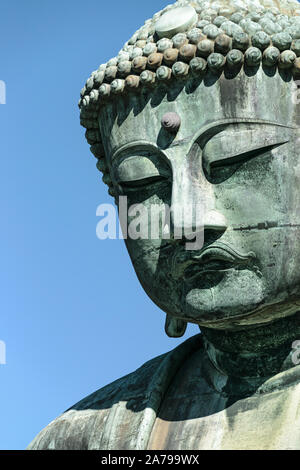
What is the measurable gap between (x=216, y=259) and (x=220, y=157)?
641 millimetres

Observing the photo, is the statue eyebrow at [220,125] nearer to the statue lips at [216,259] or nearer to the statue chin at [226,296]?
the statue lips at [216,259]

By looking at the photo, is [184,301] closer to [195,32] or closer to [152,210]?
[152,210]

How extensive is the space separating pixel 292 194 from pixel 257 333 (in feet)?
3.26

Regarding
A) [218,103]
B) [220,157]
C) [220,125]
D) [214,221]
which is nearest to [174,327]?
[214,221]

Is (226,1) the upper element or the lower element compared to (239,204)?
upper

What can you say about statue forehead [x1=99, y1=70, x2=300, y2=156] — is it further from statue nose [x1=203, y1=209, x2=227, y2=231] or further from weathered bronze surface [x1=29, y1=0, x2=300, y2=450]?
statue nose [x1=203, y1=209, x2=227, y2=231]

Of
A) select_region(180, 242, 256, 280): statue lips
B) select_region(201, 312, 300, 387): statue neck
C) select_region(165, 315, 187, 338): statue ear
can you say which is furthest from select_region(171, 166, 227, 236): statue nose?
select_region(165, 315, 187, 338): statue ear

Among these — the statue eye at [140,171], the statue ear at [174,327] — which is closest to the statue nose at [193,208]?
the statue eye at [140,171]

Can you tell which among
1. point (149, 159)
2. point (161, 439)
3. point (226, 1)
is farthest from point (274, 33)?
point (161, 439)

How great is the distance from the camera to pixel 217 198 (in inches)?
381

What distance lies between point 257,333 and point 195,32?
1.99 meters

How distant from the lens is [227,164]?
971 cm

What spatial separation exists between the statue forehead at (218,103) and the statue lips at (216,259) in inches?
29.3
